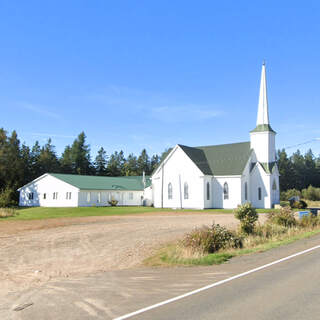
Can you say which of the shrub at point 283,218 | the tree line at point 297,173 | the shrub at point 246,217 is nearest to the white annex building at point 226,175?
the shrub at point 283,218

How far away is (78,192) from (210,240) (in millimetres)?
35464

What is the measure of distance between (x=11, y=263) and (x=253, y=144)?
40.0m

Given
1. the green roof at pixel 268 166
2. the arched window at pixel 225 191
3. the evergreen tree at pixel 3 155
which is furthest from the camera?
the evergreen tree at pixel 3 155

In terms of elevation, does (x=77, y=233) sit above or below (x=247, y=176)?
below

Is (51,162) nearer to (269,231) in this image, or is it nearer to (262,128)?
(262,128)

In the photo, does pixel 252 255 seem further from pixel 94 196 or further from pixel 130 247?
pixel 94 196

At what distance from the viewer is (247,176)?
4578 centimetres

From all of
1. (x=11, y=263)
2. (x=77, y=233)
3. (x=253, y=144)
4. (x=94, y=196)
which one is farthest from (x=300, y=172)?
(x=11, y=263)

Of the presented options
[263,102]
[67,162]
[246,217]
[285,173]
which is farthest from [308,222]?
[285,173]

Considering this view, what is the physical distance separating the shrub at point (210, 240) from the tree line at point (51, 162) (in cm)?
3825

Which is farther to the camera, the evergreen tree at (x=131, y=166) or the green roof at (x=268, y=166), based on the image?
the evergreen tree at (x=131, y=166)

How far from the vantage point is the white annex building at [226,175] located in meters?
44.8

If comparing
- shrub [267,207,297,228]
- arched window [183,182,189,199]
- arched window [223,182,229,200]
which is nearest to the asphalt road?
shrub [267,207,297,228]

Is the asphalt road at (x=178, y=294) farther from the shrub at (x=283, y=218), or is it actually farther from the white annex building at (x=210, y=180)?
the white annex building at (x=210, y=180)
